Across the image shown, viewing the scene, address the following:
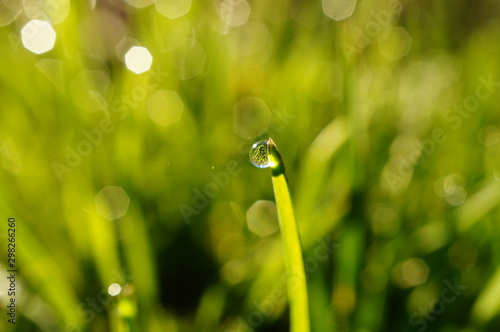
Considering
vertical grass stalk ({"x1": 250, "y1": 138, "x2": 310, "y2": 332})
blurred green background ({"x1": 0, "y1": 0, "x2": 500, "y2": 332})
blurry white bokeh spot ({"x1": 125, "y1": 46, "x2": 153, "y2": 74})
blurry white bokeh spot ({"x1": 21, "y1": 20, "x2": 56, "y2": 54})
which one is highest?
blurry white bokeh spot ({"x1": 21, "y1": 20, "x2": 56, "y2": 54})

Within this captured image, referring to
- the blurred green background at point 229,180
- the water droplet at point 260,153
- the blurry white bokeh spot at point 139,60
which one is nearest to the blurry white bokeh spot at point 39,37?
the blurred green background at point 229,180

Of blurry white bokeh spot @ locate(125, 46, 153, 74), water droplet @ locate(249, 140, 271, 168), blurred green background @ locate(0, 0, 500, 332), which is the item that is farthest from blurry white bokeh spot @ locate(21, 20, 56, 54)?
water droplet @ locate(249, 140, 271, 168)

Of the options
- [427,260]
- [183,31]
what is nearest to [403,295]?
[427,260]

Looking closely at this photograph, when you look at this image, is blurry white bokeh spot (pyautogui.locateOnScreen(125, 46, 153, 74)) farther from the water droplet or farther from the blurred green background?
the water droplet

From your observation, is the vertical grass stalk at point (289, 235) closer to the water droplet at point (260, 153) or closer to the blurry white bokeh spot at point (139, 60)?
the water droplet at point (260, 153)

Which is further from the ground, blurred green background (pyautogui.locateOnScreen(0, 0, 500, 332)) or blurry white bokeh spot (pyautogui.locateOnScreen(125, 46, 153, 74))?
blurry white bokeh spot (pyautogui.locateOnScreen(125, 46, 153, 74))

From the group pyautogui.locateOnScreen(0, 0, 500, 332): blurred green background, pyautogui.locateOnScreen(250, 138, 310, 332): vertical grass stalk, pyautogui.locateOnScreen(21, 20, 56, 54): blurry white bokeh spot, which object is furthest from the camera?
pyautogui.locateOnScreen(21, 20, 56, 54): blurry white bokeh spot
